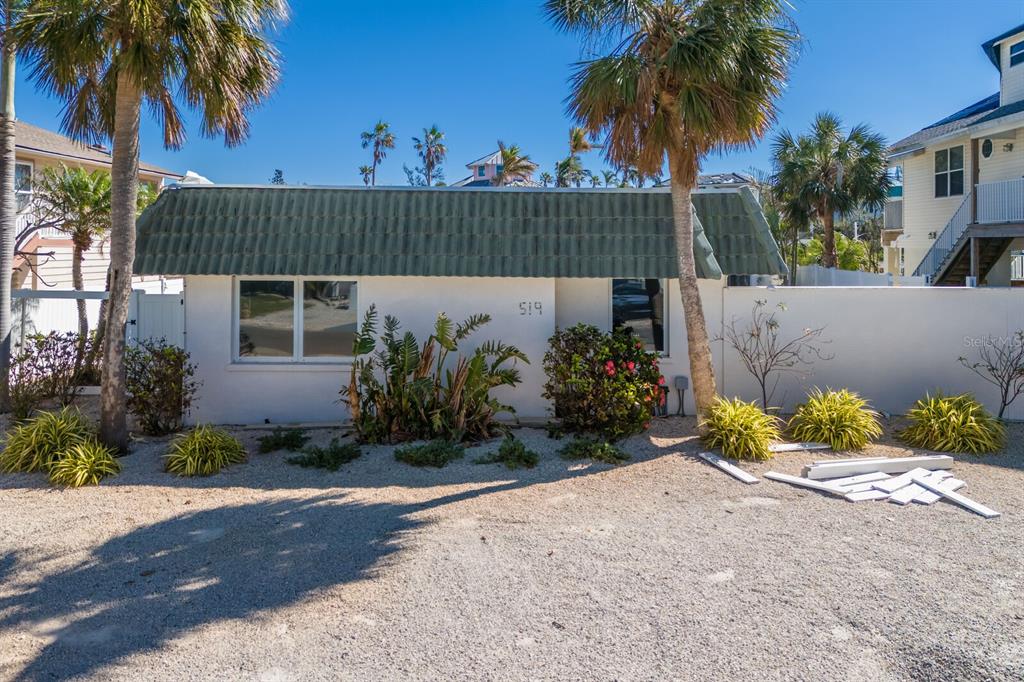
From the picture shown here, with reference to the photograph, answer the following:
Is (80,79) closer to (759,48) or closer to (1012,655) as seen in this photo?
(759,48)

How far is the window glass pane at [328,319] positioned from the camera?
36.2 ft

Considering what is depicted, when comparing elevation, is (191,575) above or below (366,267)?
below

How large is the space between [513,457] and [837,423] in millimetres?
4222

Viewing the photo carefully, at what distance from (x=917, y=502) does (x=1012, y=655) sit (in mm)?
3164

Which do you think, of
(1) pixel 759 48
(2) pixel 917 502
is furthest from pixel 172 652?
(1) pixel 759 48

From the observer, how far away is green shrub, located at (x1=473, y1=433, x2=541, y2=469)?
8706 millimetres

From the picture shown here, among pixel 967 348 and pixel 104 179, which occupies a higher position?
pixel 104 179

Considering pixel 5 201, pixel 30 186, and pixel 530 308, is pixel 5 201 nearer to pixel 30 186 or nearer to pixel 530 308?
pixel 530 308

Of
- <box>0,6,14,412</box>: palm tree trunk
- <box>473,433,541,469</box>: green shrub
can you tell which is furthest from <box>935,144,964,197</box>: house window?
<box>0,6,14,412</box>: palm tree trunk

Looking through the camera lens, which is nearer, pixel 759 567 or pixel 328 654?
pixel 328 654

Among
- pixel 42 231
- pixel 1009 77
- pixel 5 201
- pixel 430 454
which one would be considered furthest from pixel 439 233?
pixel 1009 77

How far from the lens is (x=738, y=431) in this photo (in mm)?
9031

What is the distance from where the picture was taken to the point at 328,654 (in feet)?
14.6

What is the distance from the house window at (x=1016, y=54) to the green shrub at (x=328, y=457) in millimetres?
23867
